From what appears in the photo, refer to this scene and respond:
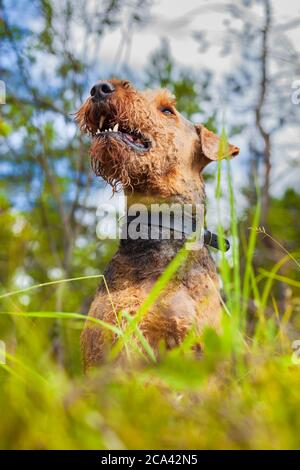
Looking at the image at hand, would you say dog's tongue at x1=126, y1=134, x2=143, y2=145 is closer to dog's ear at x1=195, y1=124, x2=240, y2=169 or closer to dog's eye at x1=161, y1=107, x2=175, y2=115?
dog's eye at x1=161, y1=107, x2=175, y2=115

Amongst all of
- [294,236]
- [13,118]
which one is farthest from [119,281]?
[294,236]

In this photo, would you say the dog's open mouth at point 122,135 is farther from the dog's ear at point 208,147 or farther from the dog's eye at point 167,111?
the dog's ear at point 208,147

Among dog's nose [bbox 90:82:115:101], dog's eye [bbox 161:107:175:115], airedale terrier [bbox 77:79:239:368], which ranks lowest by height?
airedale terrier [bbox 77:79:239:368]

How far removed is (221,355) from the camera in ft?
3.69

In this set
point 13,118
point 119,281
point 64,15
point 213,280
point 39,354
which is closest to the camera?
point 39,354

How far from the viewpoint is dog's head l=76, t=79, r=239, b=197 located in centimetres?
293

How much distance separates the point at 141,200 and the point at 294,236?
31.9 ft

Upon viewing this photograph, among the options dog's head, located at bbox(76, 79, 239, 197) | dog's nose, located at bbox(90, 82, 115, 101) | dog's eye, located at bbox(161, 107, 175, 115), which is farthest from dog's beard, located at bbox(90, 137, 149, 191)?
dog's eye, located at bbox(161, 107, 175, 115)

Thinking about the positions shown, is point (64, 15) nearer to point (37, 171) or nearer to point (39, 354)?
point (37, 171)

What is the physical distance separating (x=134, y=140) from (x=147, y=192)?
286 millimetres

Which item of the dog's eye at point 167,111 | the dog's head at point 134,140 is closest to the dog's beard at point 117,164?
the dog's head at point 134,140

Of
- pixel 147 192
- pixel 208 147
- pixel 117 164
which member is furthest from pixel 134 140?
pixel 208 147

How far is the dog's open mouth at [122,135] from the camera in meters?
2.95

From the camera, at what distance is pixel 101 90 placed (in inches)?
114
